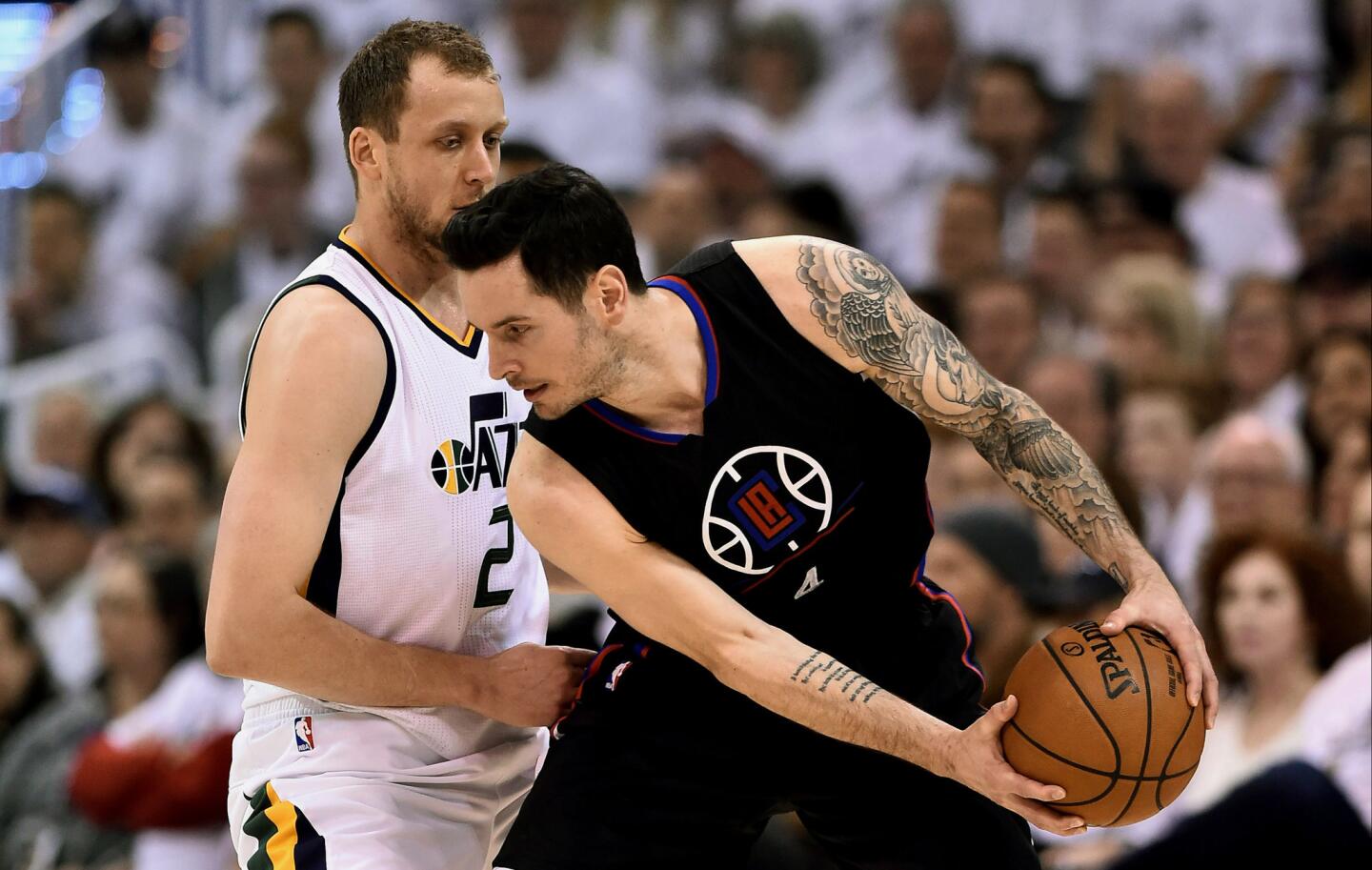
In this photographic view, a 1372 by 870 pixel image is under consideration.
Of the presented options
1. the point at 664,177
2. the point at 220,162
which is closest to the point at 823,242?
the point at 664,177

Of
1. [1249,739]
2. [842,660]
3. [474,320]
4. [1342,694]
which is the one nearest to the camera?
[474,320]

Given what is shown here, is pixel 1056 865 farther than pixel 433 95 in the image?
Yes

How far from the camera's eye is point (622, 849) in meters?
3.91

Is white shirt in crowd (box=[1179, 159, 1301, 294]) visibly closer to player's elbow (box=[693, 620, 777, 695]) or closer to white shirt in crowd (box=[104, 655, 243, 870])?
white shirt in crowd (box=[104, 655, 243, 870])

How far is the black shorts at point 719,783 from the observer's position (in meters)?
3.90

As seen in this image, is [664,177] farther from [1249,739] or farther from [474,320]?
[474,320]

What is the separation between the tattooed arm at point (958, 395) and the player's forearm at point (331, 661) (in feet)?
3.48

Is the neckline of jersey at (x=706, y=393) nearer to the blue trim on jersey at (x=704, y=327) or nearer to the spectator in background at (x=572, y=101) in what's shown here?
the blue trim on jersey at (x=704, y=327)

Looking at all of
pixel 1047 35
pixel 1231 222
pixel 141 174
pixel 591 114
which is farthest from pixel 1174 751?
pixel 141 174

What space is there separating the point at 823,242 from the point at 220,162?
7868 mm

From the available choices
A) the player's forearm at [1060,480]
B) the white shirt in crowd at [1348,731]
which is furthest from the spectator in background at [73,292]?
the player's forearm at [1060,480]

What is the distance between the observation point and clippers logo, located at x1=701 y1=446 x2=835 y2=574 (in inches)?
148

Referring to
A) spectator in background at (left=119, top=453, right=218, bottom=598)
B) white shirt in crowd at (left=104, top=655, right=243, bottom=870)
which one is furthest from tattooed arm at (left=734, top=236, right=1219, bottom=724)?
spectator in background at (left=119, top=453, right=218, bottom=598)

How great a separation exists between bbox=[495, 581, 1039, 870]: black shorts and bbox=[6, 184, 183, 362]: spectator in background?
7504 millimetres
